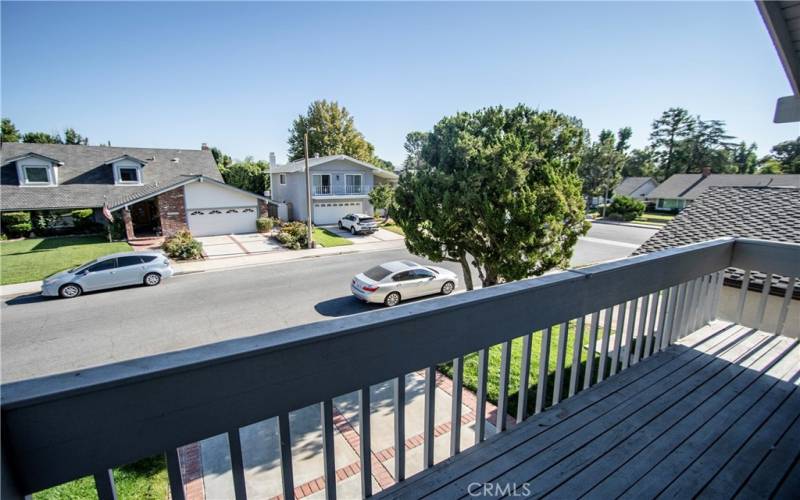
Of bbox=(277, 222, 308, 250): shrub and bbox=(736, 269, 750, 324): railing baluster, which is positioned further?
bbox=(277, 222, 308, 250): shrub

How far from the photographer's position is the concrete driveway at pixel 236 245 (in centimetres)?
1788

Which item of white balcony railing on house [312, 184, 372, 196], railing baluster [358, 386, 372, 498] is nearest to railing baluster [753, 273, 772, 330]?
railing baluster [358, 386, 372, 498]

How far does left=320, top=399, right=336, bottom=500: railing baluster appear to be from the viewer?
1522 millimetres

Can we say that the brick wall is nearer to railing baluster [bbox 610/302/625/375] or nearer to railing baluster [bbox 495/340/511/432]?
railing baluster [bbox 495/340/511/432]

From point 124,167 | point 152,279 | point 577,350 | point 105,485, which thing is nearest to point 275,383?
point 105,485

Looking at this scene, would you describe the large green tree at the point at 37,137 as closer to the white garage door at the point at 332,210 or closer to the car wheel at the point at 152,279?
the white garage door at the point at 332,210

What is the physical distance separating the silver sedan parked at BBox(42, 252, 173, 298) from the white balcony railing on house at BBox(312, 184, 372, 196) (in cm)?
1397

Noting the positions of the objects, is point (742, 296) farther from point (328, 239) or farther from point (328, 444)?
point (328, 239)

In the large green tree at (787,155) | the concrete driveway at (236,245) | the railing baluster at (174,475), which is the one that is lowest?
the concrete driveway at (236,245)

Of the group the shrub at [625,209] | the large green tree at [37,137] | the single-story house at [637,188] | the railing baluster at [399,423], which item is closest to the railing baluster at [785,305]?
the railing baluster at [399,423]

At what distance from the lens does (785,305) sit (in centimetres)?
352

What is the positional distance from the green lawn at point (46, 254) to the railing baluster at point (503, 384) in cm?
1740

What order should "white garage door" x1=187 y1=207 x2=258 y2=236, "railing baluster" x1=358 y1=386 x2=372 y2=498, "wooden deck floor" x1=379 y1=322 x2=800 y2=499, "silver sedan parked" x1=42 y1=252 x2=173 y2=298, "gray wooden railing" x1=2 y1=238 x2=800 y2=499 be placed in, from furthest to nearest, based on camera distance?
"white garage door" x1=187 y1=207 x2=258 y2=236 < "silver sedan parked" x1=42 y1=252 x2=173 y2=298 < "wooden deck floor" x1=379 y1=322 x2=800 y2=499 < "railing baluster" x1=358 y1=386 x2=372 y2=498 < "gray wooden railing" x1=2 y1=238 x2=800 y2=499

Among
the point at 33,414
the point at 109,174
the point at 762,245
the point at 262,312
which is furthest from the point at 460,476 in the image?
the point at 109,174
